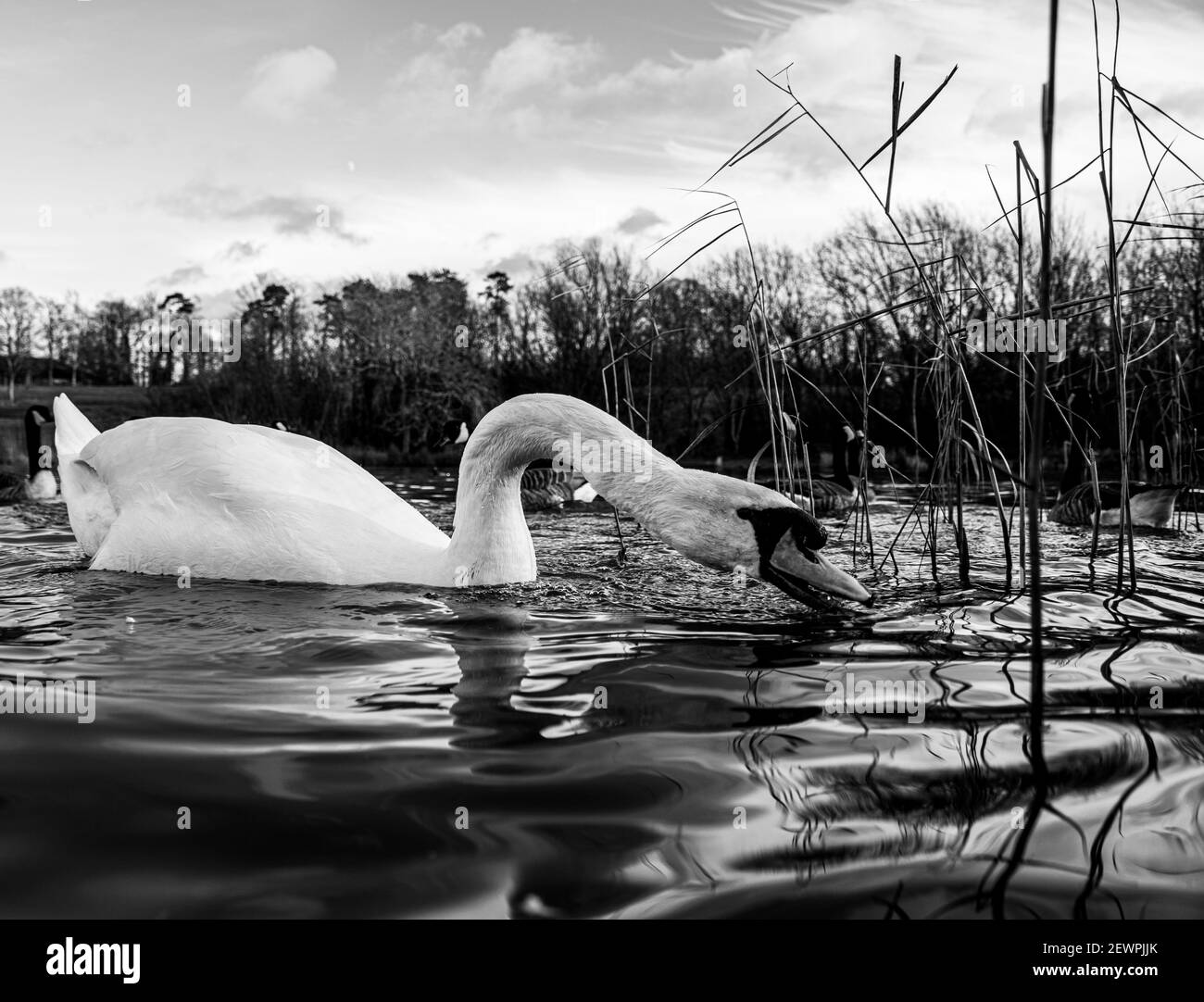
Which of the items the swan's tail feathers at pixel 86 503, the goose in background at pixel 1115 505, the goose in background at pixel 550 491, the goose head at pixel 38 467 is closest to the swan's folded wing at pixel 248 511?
the swan's tail feathers at pixel 86 503

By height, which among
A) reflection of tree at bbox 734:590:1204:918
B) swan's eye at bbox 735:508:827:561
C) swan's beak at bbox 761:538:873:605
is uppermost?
swan's eye at bbox 735:508:827:561

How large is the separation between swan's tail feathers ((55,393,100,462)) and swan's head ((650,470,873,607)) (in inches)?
193

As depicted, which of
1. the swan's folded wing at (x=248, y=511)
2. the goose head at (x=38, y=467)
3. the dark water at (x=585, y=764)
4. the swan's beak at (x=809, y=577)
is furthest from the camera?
the goose head at (x=38, y=467)

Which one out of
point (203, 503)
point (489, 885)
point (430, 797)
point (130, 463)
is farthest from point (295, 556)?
point (489, 885)

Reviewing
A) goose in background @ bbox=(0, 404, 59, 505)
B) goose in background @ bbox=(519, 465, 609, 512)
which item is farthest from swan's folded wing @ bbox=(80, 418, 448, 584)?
goose in background @ bbox=(0, 404, 59, 505)

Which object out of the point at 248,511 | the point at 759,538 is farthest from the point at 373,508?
the point at 759,538

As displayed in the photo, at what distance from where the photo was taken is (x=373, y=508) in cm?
534

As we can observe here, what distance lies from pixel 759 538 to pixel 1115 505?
7737mm

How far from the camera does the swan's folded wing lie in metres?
4.84

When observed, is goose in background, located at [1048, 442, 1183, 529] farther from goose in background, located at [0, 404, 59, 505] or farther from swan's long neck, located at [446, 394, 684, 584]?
goose in background, located at [0, 404, 59, 505]

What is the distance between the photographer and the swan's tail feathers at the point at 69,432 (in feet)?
22.4

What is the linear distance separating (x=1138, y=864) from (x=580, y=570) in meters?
4.11

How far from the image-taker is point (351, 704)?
3.03m

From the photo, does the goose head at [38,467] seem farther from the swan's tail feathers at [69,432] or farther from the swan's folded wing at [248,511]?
the swan's folded wing at [248,511]
